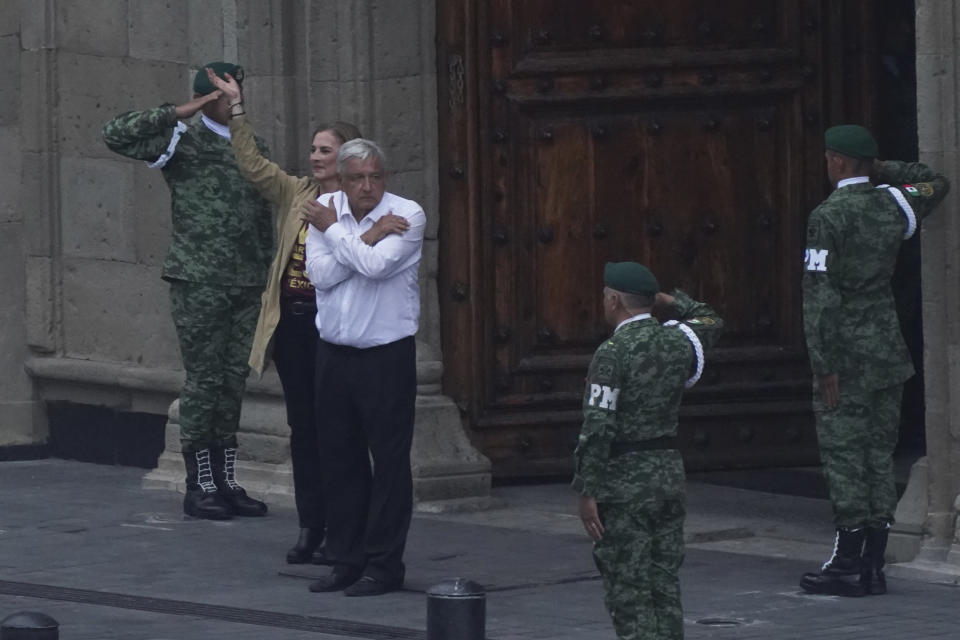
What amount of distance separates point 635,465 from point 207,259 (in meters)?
3.93

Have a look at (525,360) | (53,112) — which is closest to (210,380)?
(525,360)

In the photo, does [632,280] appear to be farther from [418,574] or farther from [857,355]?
[418,574]

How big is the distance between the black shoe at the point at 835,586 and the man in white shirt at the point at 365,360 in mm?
1581

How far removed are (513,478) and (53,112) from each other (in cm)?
323

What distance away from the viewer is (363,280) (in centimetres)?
921

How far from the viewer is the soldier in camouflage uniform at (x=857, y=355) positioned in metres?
9.29

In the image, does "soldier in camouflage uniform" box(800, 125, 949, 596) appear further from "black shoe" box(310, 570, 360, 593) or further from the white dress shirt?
"black shoe" box(310, 570, 360, 593)

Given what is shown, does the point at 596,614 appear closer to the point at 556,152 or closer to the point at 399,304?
the point at 399,304

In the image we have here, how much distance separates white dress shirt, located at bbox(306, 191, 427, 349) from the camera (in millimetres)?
9125

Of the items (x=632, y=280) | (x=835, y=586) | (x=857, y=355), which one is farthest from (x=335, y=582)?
(x=632, y=280)

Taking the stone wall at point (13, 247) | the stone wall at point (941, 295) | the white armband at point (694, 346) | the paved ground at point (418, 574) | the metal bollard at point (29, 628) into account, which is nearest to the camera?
the metal bollard at point (29, 628)

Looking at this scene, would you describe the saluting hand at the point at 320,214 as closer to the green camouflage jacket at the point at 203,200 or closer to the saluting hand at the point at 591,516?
the green camouflage jacket at the point at 203,200

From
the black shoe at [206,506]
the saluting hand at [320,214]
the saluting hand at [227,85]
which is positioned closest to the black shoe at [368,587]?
the saluting hand at [320,214]

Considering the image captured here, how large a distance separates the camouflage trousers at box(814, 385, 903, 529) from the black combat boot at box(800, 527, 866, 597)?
0.07 meters
